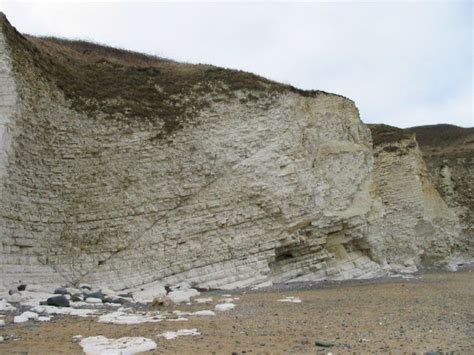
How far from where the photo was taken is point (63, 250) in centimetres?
1478

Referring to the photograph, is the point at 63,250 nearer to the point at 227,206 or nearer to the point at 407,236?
the point at 227,206

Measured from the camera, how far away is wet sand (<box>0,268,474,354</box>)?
777cm

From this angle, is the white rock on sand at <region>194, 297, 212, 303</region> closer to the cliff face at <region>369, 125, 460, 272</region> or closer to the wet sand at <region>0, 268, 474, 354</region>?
the wet sand at <region>0, 268, 474, 354</region>

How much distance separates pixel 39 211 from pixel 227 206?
6.24 meters

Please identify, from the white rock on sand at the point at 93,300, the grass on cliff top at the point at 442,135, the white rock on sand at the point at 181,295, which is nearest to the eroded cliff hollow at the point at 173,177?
the white rock on sand at the point at 181,295

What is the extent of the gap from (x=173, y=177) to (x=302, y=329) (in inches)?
365

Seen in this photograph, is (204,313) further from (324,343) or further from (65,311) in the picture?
(324,343)

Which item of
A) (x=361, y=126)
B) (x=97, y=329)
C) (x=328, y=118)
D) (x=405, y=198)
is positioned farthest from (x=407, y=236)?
(x=97, y=329)

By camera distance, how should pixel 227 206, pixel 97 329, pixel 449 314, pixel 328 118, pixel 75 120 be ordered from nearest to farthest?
pixel 97 329 → pixel 449 314 → pixel 75 120 → pixel 227 206 → pixel 328 118

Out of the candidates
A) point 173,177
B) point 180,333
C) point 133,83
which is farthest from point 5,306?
point 133,83

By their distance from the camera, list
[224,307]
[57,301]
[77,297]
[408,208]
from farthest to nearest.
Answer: [408,208]
[77,297]
[224,307]
[57,301]

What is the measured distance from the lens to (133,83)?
19.2m

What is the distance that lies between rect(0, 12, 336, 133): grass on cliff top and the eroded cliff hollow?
57 mm

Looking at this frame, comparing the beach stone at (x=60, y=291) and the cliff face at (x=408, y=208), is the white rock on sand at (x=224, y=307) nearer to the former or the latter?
the beach stone at (x=60, y=291)
